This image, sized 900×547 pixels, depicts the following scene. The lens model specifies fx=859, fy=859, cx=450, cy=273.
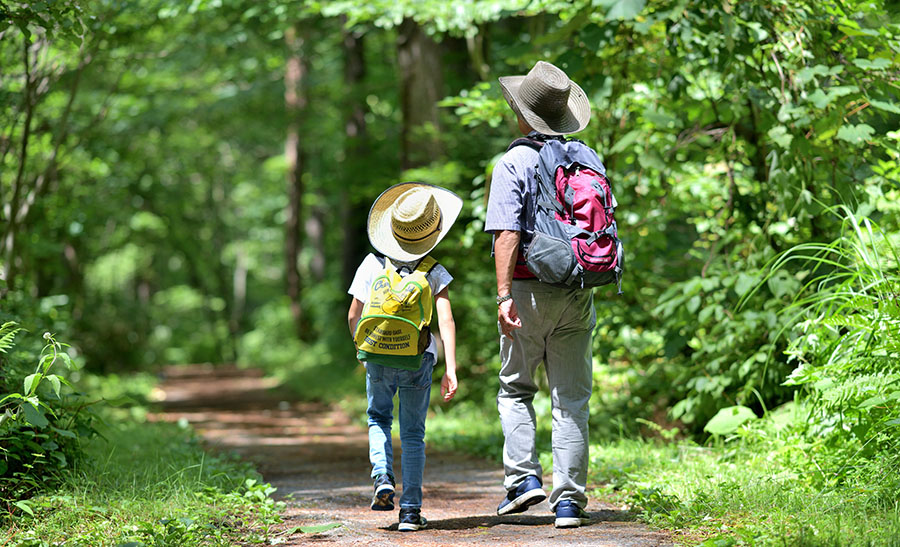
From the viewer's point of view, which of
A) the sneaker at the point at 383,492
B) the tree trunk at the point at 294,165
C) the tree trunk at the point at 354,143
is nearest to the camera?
the sneaker at the point at 383,492

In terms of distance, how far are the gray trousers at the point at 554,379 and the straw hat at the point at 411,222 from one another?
0.54 meters

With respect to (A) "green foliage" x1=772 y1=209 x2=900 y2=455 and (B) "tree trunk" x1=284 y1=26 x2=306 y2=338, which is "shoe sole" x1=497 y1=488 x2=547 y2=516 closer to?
(A) "green foliage" x1=772 y1=209 x2=900 y2=455

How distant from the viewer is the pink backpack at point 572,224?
4.34 m

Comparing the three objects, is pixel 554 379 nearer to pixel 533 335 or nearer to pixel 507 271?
pixel 533 335

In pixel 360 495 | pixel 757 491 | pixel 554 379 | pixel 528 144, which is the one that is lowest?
pixel 360 495

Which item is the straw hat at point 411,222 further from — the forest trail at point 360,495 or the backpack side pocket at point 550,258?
the forest trail at point 360,495

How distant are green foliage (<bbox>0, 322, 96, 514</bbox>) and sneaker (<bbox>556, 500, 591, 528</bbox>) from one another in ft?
8.58

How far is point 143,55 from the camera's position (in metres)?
12.9

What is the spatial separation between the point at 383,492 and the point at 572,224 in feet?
5.66

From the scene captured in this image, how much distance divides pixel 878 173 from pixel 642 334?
2.93m

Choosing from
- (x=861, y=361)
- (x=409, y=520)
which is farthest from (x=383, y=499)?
(x=861, y=361)

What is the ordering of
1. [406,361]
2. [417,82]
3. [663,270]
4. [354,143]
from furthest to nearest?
[354,143] < [417,82] < [663,270] < [406,361]

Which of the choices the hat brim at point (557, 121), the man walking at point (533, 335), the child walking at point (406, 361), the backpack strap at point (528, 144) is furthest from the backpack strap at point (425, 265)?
the hat brim at point (557, 121)

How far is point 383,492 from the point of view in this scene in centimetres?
455
